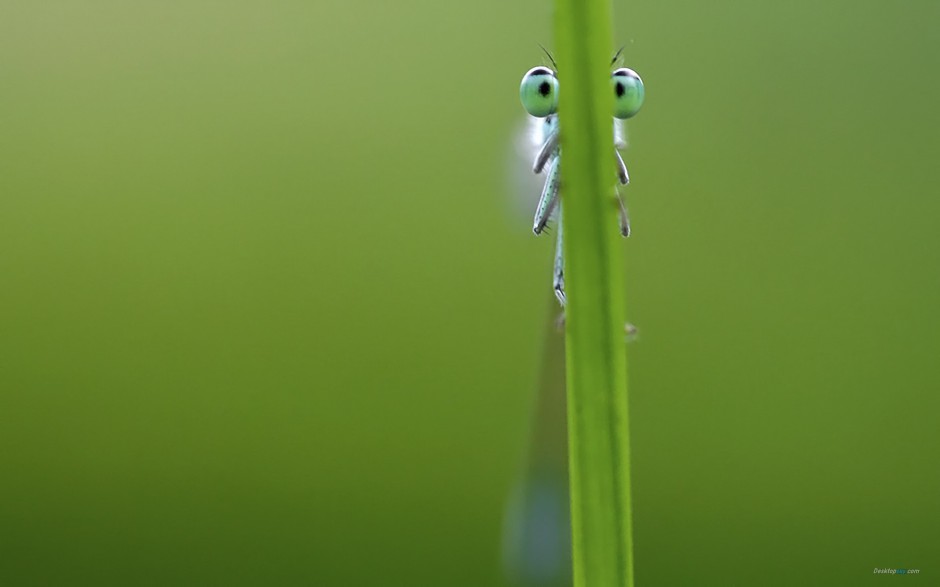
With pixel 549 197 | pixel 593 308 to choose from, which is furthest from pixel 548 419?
pixel 593 308

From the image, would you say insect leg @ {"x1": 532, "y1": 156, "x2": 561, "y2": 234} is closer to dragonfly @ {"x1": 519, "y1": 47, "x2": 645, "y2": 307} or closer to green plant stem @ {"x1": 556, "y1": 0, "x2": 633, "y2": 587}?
dragonfly @ {"x1": 519, "y1": 47, "x2": 645, "y2": 307}

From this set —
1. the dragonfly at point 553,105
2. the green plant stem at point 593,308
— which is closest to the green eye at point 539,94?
the dragonfly at point 553,105

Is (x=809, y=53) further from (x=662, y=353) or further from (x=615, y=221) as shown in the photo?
(x=615, y=221)

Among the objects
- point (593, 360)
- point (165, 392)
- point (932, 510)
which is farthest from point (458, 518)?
point (593, 360)

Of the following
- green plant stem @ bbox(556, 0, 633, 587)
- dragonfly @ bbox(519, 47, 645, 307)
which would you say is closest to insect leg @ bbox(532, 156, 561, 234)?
dragonfly @ bbox(519, 47, 645, 307)

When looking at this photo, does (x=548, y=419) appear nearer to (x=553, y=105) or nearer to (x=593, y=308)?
(x=553, y=105)

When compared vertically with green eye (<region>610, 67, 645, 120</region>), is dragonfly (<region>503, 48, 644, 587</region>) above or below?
below

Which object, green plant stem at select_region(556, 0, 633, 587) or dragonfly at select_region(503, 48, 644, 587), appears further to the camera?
dragonfly at select_region(503, 48, 644, 587)
